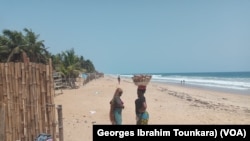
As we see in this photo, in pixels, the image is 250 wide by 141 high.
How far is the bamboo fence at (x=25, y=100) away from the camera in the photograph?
6.52 meters

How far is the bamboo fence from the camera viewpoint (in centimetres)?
652

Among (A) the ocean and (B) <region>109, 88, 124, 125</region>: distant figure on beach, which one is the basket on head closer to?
(B) <region>109, 88, 124, 125</region>: distant figure on beach

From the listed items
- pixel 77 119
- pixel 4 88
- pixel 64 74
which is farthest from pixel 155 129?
pixel 64 74

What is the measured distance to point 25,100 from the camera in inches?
265

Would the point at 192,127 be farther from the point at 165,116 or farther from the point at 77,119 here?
the point at 165,116

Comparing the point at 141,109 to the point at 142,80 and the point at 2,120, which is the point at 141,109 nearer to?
the point at 142,80

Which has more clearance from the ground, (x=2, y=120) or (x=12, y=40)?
(x=12, y=40)

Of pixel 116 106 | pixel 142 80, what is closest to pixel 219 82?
pixel 142 80

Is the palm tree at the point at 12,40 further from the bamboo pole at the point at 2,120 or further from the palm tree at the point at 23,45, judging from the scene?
the bamboo pole at the point at 2,120

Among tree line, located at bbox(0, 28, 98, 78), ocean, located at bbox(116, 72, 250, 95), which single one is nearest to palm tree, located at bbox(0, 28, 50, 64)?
tree line, located at bbox(0, 28, 98, 78)

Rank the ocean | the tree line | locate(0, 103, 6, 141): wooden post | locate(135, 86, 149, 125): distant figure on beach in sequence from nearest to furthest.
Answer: locate(0, 103, 6, 141): wooden post → locate(135, 86, 149, 125): distant figure on beach → the tree line → the ocean

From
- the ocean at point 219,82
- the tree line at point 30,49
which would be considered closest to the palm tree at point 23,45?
the tree line at point 30,49

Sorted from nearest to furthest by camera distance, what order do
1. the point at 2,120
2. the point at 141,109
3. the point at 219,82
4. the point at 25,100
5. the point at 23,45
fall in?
1. the point at 2,120
2. the point at 25,100
3. the point at 141,109
4. the point at 23,45
5. the point at 219,82

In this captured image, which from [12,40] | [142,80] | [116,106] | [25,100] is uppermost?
[12,40]
